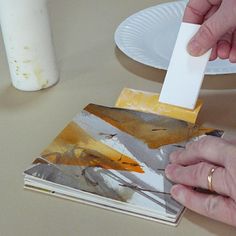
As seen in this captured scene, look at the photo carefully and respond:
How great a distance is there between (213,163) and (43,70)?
0.39 metres

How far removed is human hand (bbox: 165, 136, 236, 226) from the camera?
2.16 ft

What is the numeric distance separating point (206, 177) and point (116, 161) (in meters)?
0.14

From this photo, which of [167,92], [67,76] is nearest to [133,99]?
[167,92]

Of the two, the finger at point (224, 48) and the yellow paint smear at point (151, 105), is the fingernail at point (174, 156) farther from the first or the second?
the finger at point (224, 48)

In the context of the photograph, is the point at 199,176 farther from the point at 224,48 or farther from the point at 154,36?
the point at 154,36

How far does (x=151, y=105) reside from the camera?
0.88 m

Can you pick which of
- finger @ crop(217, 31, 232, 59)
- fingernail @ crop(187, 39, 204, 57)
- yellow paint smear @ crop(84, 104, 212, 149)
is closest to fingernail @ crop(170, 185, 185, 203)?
yellow paint smear @ crop(84, 104, 212, 149)

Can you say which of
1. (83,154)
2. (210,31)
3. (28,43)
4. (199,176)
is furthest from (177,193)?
(28,43)

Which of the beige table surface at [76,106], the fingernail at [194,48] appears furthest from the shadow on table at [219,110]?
the fingernail at [194,48]

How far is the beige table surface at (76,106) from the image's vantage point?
0.68m

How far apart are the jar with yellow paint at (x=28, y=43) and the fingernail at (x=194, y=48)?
255 millimetres

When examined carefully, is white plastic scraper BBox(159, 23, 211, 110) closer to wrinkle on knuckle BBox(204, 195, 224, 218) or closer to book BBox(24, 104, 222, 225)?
book BBox(24, 104, 222, 225)

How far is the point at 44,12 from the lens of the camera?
2.98 ft

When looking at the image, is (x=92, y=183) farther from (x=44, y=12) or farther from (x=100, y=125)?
(x=44, y=12)
